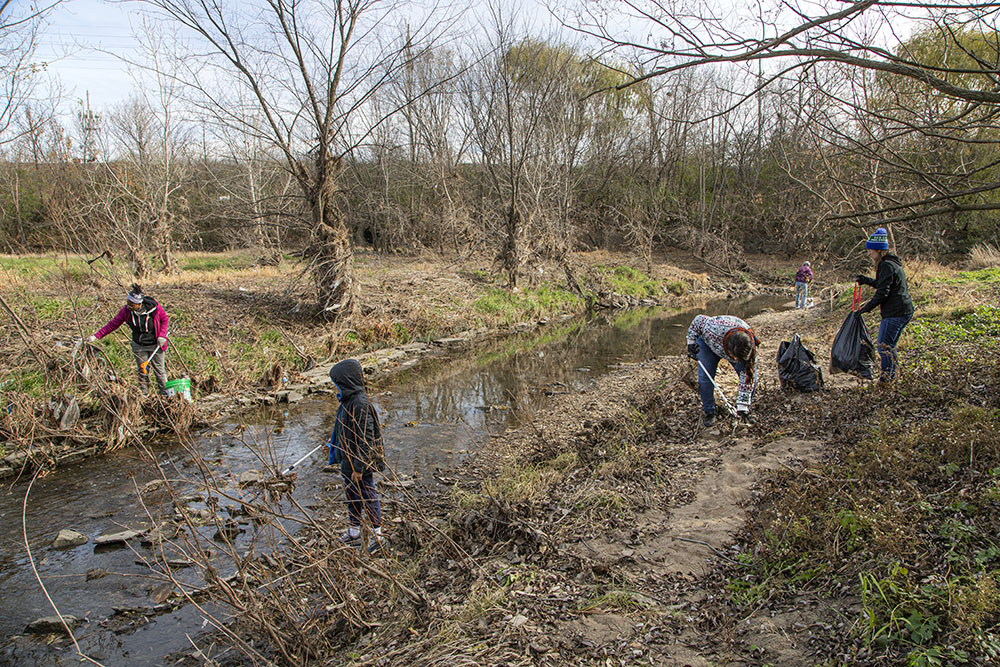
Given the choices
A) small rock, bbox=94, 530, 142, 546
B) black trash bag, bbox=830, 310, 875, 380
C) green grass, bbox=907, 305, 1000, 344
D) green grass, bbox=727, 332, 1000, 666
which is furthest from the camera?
green grass, bbox=907, 305, 1000, 344

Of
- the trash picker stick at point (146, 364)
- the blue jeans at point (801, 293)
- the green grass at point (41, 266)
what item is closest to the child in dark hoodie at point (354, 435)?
the trash picker stick at point (146, 364)

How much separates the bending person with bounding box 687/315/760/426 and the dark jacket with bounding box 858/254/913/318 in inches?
60.7

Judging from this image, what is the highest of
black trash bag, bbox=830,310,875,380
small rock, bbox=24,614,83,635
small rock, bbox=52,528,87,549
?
black trash bag, bbox=830,310,875,380

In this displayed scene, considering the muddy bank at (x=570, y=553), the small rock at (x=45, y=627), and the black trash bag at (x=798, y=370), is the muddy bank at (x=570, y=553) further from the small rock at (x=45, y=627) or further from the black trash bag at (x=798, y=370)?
the small rock at (x=45, y=627)

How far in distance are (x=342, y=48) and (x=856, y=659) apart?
15.0 metres

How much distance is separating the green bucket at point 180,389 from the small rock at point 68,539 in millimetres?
3153

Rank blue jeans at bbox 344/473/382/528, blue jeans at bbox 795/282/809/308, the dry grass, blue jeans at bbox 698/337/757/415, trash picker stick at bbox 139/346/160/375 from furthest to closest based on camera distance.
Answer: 1. blue jeans at bbox 795/282/809/308
2. the dry grass
3. trash picker stick at bbox 139/346/160/375
4. blue jeans at bbox 698/337/757/415
5. blue jeans at bbox 344/473/382/528

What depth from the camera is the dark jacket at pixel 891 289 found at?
21.9 feet

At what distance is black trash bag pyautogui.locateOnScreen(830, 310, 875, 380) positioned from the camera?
7086 mm

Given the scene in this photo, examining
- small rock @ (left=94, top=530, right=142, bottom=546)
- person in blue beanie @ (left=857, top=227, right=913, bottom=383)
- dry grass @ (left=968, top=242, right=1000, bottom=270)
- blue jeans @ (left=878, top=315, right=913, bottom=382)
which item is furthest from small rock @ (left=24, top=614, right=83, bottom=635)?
dry grass @ (left=968, top=242, right=1000, bottom=270)

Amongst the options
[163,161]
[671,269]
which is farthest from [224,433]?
[671,269]

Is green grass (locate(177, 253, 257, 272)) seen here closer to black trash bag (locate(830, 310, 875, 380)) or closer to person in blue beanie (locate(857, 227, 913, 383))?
black trash bag (locate(830, 310, 875, 380))

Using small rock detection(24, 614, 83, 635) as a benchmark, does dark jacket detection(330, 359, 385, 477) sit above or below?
above

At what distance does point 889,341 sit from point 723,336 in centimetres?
203
